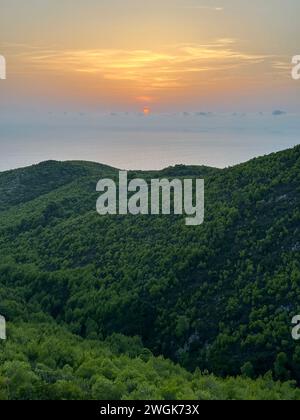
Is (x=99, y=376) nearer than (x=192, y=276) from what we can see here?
Yes

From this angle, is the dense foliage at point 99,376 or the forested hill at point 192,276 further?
the forested hill at point 192,276

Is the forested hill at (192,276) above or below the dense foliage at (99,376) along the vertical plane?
above

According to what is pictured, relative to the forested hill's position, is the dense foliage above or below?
below

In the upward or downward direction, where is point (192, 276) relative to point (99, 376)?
upward

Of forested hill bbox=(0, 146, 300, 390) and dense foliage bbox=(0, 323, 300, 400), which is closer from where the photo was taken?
dense foliage bbox=(0, 323, 300, 400)

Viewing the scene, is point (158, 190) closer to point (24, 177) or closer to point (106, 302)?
point (106, 302)

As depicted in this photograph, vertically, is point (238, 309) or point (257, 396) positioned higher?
point (238, 309)
